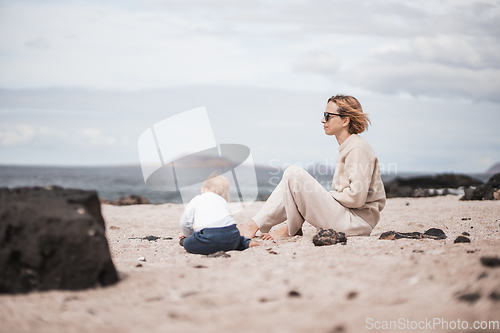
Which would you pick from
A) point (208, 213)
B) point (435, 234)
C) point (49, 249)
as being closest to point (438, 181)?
point (435, 234)

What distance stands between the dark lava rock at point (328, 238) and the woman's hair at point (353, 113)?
1.39m

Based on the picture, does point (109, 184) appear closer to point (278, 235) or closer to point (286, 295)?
point (278, 235)

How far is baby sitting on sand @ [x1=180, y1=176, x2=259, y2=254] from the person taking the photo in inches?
163

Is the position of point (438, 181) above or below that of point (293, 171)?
below

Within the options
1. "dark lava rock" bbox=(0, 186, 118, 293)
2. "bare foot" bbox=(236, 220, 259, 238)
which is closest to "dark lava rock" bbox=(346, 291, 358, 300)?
"dark lava rock" bbox=(0, 186, 118, 293)

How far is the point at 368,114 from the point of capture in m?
4.77

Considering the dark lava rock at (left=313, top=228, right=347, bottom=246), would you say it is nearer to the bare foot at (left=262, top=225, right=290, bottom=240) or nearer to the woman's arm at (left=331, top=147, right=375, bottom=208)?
the woman's arm at (left=331, top=147, right=375, bottom=208)

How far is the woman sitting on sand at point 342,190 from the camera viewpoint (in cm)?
444

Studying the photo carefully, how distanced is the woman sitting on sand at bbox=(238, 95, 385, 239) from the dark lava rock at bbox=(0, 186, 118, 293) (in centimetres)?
249

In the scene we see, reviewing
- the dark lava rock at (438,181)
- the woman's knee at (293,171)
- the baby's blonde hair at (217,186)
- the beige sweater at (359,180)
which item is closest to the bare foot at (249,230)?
the baby's blonde hair at (217,186)

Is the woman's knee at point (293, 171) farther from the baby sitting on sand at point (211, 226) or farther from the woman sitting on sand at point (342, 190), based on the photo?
the baby sitting on sand at point (211, 226)

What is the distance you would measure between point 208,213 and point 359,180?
1.77 meters

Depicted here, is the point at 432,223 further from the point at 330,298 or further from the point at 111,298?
the point at 111,298

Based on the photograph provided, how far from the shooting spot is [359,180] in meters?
4.38
